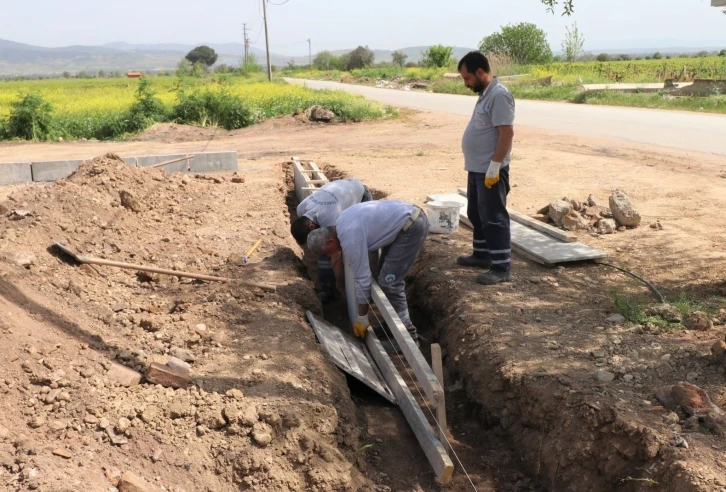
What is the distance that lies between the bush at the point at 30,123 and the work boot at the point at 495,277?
540 inches

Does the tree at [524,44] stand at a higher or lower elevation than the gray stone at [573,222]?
higher

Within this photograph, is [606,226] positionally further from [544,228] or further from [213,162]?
[213,162]

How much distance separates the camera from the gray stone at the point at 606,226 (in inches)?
250

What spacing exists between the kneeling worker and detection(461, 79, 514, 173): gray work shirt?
A: 0.69 meters

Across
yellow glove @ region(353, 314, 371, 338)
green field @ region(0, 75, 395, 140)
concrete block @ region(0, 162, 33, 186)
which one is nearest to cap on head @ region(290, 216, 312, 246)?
yellow glove @ region(353, 314, 371, 338)

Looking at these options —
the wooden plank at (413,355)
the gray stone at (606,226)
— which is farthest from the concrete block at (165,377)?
the gray stone at (606,226)

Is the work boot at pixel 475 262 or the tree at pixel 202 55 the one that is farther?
the tree at pixel 202 55

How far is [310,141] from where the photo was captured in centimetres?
1470

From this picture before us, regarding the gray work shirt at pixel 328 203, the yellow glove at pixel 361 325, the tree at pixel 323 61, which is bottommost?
the yellow glove at pixel 361 325

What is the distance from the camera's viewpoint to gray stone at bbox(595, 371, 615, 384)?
356cm

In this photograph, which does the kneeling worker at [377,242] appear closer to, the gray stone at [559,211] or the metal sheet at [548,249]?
the metal sheet at [548,249]

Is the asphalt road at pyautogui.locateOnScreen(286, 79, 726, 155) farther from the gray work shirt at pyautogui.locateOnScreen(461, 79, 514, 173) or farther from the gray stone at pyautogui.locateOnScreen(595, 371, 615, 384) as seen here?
the gray stone at pyautogui.locateOnScreen(595, 371, 615, 384)

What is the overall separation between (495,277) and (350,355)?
1372 mm

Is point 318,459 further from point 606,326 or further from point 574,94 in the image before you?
point 574,94
